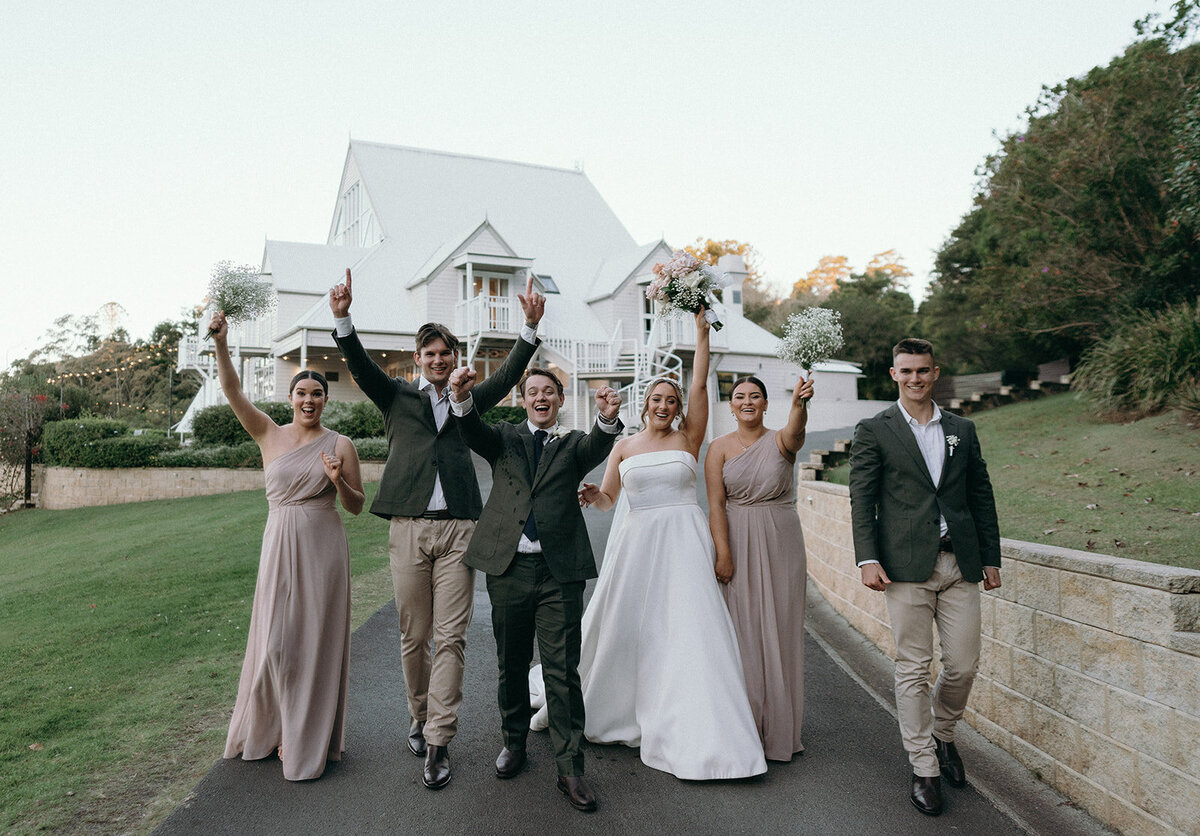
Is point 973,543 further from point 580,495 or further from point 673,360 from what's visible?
point 673,360

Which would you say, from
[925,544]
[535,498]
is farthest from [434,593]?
[925,544]

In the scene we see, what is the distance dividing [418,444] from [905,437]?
9.15ft

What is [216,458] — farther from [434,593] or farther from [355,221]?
[434,593]

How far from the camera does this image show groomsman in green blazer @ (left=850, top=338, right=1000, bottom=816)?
427cm

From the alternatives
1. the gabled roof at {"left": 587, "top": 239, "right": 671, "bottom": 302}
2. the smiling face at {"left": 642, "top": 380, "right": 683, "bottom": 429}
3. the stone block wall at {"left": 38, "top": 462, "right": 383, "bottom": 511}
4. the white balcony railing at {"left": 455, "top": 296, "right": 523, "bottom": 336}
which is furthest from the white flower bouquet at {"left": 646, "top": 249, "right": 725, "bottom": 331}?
the gabled roof at {"left": 587, "top": 239, "right": 671, "bottom": 302}

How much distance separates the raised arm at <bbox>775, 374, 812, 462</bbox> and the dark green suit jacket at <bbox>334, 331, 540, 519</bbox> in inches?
63.3

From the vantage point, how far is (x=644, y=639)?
15.8 feet

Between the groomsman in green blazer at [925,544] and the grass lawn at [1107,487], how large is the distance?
2.64 metres

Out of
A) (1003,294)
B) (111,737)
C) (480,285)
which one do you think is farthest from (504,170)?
(111,737)

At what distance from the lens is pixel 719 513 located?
5.02 meters

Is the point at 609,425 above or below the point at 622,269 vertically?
below

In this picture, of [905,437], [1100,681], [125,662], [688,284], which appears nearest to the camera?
[1100,681]

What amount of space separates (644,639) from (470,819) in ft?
4.67

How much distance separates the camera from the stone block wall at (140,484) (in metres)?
20.6
